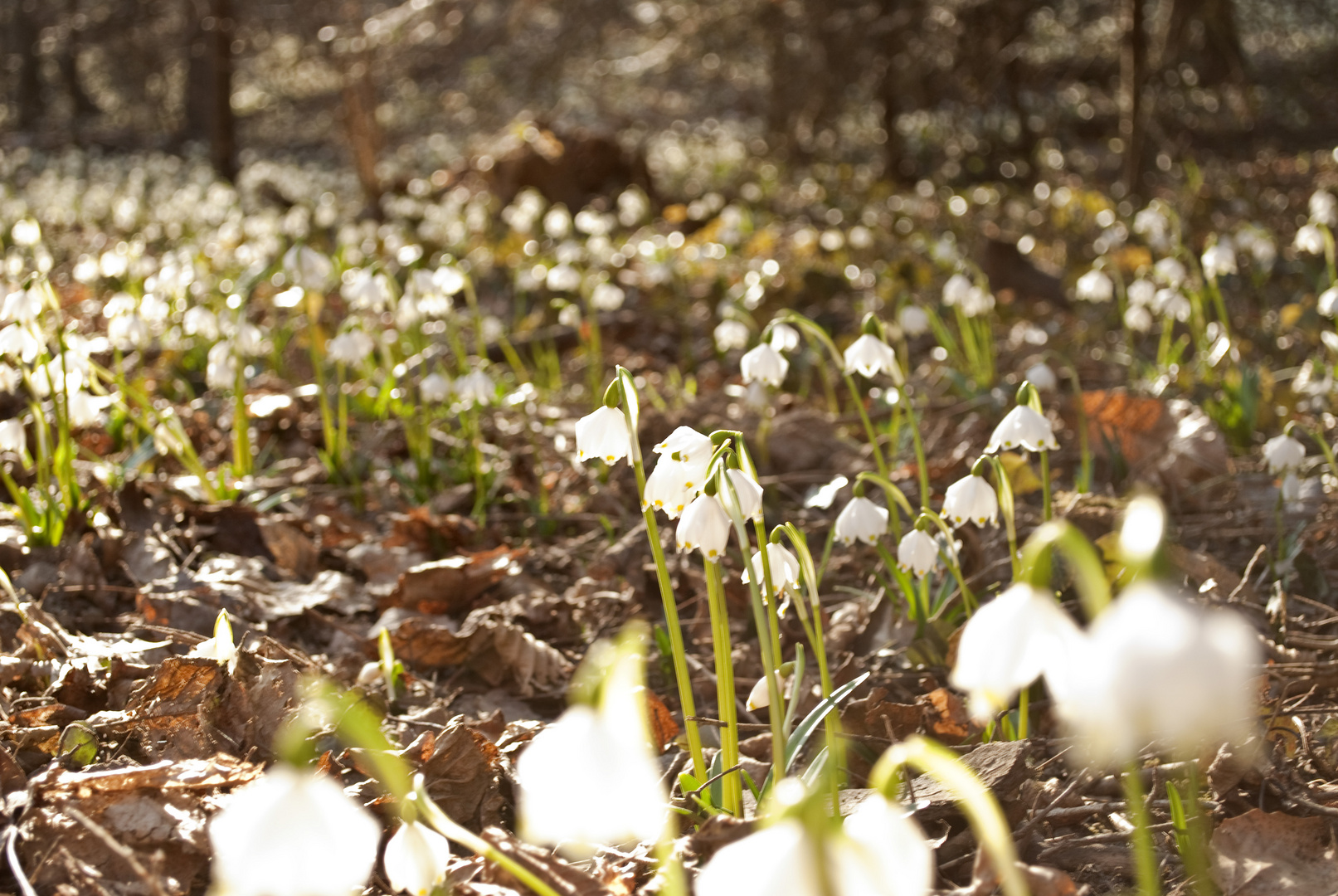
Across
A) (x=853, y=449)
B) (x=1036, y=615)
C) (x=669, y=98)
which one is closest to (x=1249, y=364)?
(x=853, y=449)

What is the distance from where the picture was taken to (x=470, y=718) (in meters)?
2.32

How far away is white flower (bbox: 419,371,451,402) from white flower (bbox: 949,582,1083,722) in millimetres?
2838

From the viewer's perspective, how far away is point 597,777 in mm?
896

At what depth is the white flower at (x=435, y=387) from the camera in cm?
360

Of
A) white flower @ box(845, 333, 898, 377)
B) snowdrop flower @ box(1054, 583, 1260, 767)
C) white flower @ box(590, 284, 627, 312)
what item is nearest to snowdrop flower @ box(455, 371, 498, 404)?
white flower @ box(845, 333, 898, 377)

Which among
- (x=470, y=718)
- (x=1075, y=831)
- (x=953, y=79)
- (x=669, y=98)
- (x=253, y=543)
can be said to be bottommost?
(x=1075, y=831)

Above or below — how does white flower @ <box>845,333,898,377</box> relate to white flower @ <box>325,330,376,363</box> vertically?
below

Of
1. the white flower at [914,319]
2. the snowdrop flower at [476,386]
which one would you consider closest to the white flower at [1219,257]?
the white flower at [914,319]

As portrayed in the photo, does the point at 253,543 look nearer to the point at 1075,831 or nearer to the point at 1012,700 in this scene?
the point at 1012,700

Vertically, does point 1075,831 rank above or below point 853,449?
below

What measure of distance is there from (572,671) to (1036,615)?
5.53ft

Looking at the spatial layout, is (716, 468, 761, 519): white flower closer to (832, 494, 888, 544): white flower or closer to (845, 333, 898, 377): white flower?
(832, 494, 888, 544): white flower

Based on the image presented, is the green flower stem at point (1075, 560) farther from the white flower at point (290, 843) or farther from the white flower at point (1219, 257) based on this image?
the white flower at point (1219, 257)

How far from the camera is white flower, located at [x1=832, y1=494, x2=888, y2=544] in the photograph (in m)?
2.08
